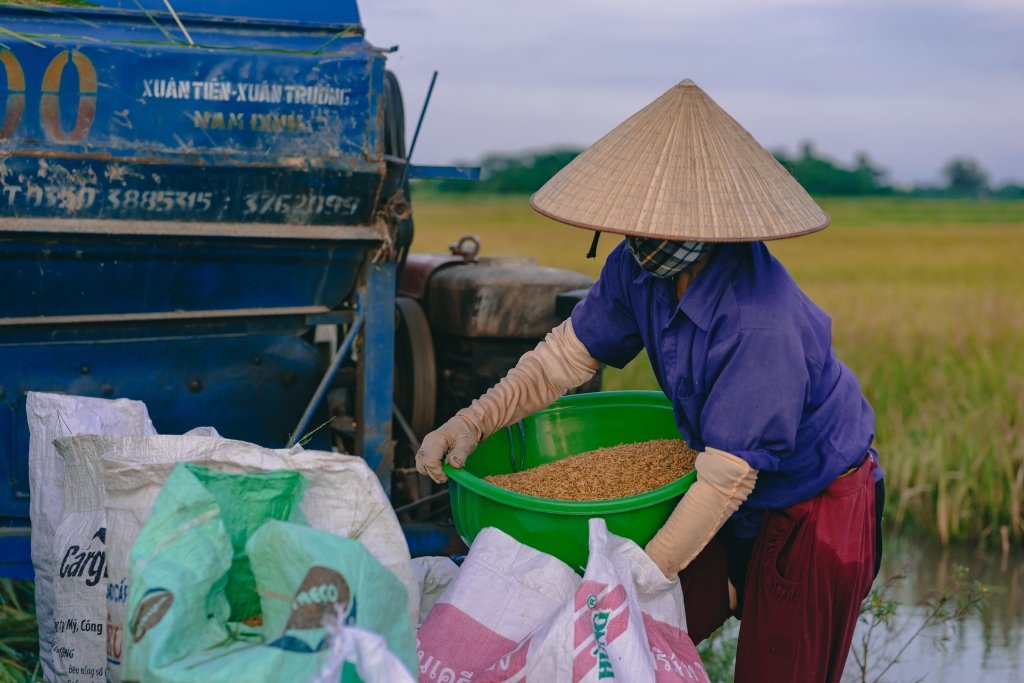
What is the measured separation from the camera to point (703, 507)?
201 cm

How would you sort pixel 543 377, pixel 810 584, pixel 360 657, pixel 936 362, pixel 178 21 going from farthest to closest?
1. pixel 936 362
2. pixel 178 21
3. pixel 543 377
4. pixel 810 584
5. pixel 360 657

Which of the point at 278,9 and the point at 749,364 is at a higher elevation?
the point at 278,9

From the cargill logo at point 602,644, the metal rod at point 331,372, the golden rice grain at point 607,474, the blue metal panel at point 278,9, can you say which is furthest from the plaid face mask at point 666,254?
the blue metal panel at point 278,9

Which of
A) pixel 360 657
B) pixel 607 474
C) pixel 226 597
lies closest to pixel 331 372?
pixel 607 474

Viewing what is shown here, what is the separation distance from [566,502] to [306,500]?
1.78ft

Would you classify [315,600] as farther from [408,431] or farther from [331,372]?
[408,431]

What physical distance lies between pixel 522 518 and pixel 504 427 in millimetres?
560

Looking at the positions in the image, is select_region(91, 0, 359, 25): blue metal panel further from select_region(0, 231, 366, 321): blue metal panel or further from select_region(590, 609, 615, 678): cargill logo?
select_region(590, 609, 615, 678): cargill logo

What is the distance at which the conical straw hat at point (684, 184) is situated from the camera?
199 cm

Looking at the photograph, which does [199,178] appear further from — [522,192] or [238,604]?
[522,192]

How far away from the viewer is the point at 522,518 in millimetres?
2072

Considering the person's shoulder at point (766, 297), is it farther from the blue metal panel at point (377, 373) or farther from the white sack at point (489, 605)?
the blue metal panel at point (377, 373)

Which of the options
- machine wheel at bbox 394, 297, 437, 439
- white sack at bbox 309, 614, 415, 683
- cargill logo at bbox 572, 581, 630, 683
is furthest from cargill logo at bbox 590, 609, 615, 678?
machine wheel at bbox 394, 297, 437, 439

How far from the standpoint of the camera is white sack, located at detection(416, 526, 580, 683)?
2.01 metres
